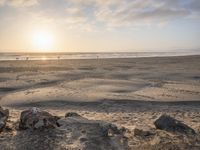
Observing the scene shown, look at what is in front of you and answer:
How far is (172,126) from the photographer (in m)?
7.19

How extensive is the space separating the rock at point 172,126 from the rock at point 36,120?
2407 millimetres

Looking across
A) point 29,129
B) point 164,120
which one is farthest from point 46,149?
point 164,120

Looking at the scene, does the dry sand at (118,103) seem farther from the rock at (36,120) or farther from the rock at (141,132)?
the rock at (36,120)

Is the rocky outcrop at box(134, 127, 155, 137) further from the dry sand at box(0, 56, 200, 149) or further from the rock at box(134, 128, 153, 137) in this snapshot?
the dry sand at box(0, 56, 200, 149)

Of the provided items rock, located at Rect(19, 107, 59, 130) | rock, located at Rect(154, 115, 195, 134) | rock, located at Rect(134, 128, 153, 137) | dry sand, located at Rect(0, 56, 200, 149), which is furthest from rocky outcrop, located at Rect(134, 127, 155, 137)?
rock, located at Rect(19, 107, 59, 130)

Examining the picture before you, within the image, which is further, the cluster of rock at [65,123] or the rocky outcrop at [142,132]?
the rocky outcrop at [142,132]

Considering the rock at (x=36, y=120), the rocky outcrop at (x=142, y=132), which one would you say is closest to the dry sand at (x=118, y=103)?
the rocky outcrop at (x=142, y=132)

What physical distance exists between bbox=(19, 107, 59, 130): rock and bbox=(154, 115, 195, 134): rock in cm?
241

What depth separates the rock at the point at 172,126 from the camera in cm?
704

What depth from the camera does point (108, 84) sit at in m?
14.5

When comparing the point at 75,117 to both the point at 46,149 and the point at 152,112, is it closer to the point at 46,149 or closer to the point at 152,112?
the point at 46,149

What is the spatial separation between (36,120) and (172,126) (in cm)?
303

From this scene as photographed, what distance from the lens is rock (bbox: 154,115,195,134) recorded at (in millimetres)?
7039

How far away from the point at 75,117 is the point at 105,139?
1528 millimetres
